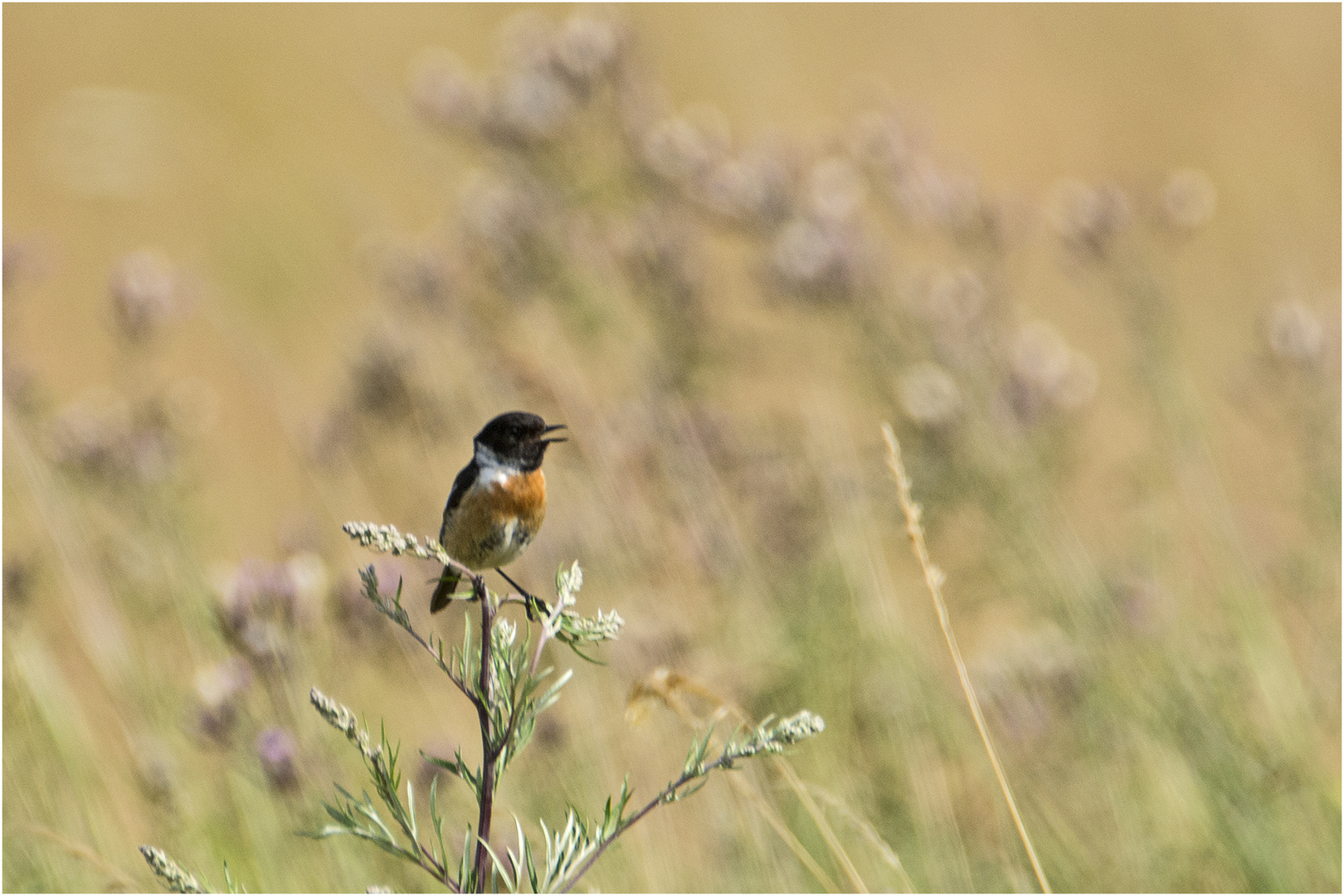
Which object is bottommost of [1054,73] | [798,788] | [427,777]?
[427,777]

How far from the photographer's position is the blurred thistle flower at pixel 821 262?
2.85 m

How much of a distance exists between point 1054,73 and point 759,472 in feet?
20.5

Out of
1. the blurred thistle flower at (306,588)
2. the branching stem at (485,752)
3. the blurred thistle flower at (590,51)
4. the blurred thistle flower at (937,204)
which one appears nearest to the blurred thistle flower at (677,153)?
the blurred thistle flower at (590,51)

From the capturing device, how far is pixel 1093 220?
3059 millimetres

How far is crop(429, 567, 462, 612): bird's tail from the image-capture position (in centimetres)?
121

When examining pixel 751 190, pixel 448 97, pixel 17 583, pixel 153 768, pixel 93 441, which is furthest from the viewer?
pixel 448 97

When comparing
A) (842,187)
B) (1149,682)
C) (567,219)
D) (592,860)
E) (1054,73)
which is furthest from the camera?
(1054,73)

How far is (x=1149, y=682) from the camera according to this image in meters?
2.71

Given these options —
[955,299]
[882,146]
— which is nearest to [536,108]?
[882,146]

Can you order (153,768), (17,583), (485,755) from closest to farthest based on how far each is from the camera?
1. (485,755)
2. (153,768)
3. (17,583)

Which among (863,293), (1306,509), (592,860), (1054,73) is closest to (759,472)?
(863,293)

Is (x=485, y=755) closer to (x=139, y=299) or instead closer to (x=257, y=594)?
(x=257, y=594)

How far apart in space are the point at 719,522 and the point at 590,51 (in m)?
1.39

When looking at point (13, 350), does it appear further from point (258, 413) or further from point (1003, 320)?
point (258, 413)
